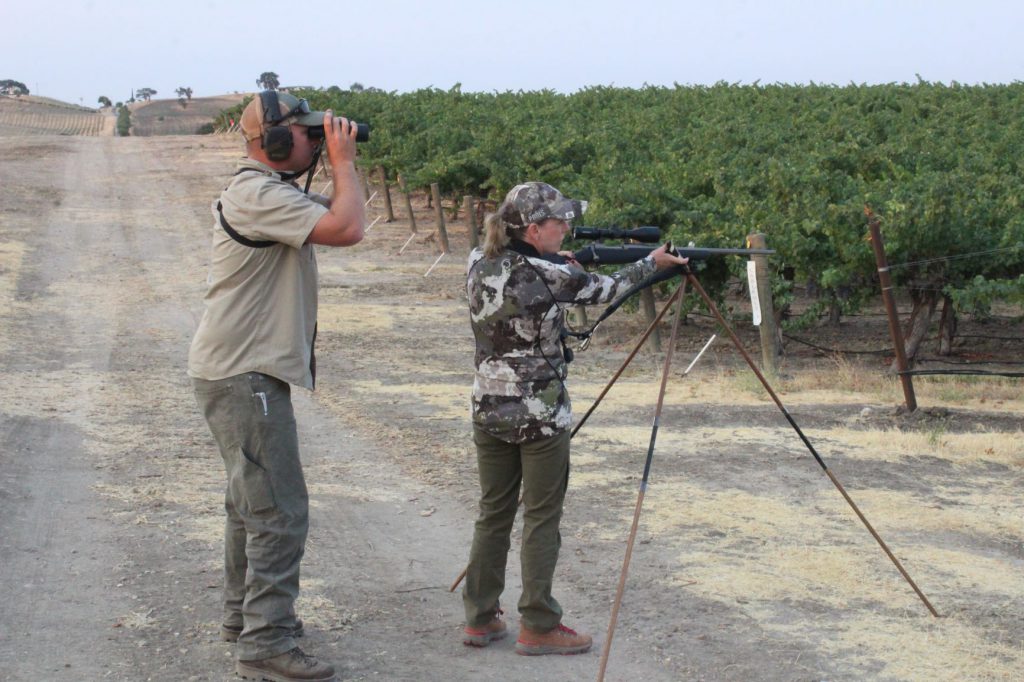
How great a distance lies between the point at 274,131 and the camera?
420cm

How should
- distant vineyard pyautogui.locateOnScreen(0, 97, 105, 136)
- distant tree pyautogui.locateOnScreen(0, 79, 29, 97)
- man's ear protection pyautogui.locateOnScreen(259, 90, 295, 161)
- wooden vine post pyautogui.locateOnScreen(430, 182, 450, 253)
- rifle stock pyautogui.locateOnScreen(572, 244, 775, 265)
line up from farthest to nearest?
distant tree pyautogui.locateOnScreen(0, 79, 29, 97), distant vineyard pyautogui.locateOnScreen(0, 97, 105, 136), wooden vine post pyautogui.locateOnScreen(430, 182, 450, 253), rifle stock pyautogui.locateOnScreen(572, 244, 775, 265), man's ear protection pyautogui.locateOnScreen(259, 90, 295, 161)

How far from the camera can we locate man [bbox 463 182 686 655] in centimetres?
448

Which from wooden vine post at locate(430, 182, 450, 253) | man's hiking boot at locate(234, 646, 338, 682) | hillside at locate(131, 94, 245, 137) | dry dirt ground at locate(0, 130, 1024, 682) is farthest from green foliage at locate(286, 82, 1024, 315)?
hillside at locate(131, 94, 245, 137)

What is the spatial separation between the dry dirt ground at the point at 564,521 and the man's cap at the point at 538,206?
1.68 m

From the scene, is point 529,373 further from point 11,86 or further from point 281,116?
point 11,86

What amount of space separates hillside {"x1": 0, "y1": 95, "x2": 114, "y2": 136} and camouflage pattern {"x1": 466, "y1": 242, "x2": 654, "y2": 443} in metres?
66.7

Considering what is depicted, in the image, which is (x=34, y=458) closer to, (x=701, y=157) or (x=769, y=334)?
(x=769, y=334)

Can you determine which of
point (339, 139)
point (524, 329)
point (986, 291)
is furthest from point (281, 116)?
point (986, 291)

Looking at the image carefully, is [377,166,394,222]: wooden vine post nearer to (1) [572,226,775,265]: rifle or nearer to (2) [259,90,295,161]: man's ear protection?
(1) [572,226,775,265]: rifle

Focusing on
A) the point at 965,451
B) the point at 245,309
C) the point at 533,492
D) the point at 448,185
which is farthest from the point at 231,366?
the point at 448,185

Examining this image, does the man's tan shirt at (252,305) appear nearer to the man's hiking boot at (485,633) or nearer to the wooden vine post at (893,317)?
the man's hiking boot at (485,633)

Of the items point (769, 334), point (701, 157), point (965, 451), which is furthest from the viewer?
point (701, 157)

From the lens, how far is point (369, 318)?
14.0m

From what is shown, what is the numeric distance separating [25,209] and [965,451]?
60.4ft
